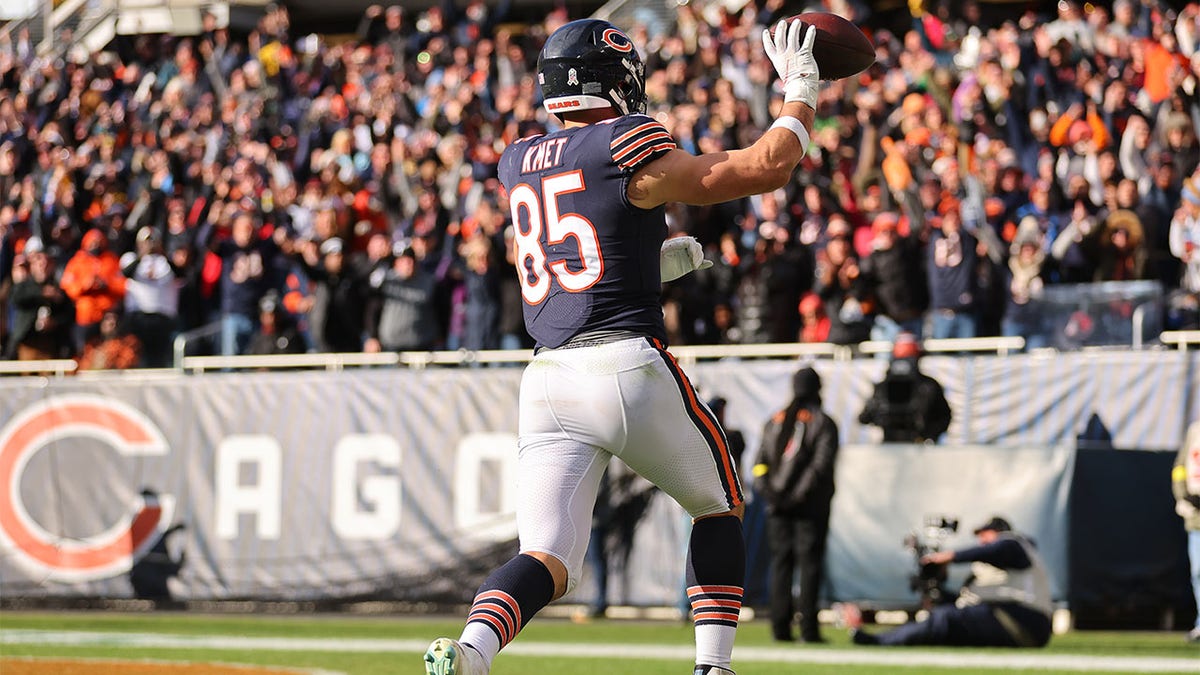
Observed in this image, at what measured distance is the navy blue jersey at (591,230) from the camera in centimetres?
520

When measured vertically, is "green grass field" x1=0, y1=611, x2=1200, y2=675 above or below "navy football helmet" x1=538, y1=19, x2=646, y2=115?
below

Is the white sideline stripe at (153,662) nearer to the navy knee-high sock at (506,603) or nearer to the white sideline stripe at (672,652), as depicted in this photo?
the white sideline stripe at (672,652)

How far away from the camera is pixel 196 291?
56.9 feet

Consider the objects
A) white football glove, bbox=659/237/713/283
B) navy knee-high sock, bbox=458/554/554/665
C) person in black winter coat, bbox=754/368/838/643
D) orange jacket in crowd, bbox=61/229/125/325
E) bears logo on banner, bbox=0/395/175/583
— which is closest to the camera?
navy knee-high sock, bbox=458/554/554/665

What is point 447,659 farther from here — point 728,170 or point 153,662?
point 153,662

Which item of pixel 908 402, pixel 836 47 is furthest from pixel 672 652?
pixel 836 47

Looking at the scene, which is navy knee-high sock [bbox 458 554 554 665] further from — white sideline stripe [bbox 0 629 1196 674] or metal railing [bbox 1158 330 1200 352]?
metal railing [bbox 1158 330 1200 352]

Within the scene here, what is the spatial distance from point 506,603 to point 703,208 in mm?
10936

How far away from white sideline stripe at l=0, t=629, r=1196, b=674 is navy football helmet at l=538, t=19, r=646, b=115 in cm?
509

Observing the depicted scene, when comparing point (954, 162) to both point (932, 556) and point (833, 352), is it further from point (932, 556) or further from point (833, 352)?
point (932, 556)

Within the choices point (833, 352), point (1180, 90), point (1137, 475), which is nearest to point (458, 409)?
point (833, 352)

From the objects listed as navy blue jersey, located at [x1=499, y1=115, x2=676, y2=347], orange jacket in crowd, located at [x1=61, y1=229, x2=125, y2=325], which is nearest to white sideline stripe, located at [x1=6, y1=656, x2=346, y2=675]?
navy blue jersey, located at [x1=499, y1=115, x2=676, y2=347]

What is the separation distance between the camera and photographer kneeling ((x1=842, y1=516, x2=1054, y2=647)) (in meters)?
10.8

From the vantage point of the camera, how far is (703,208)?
15688 millimetres
